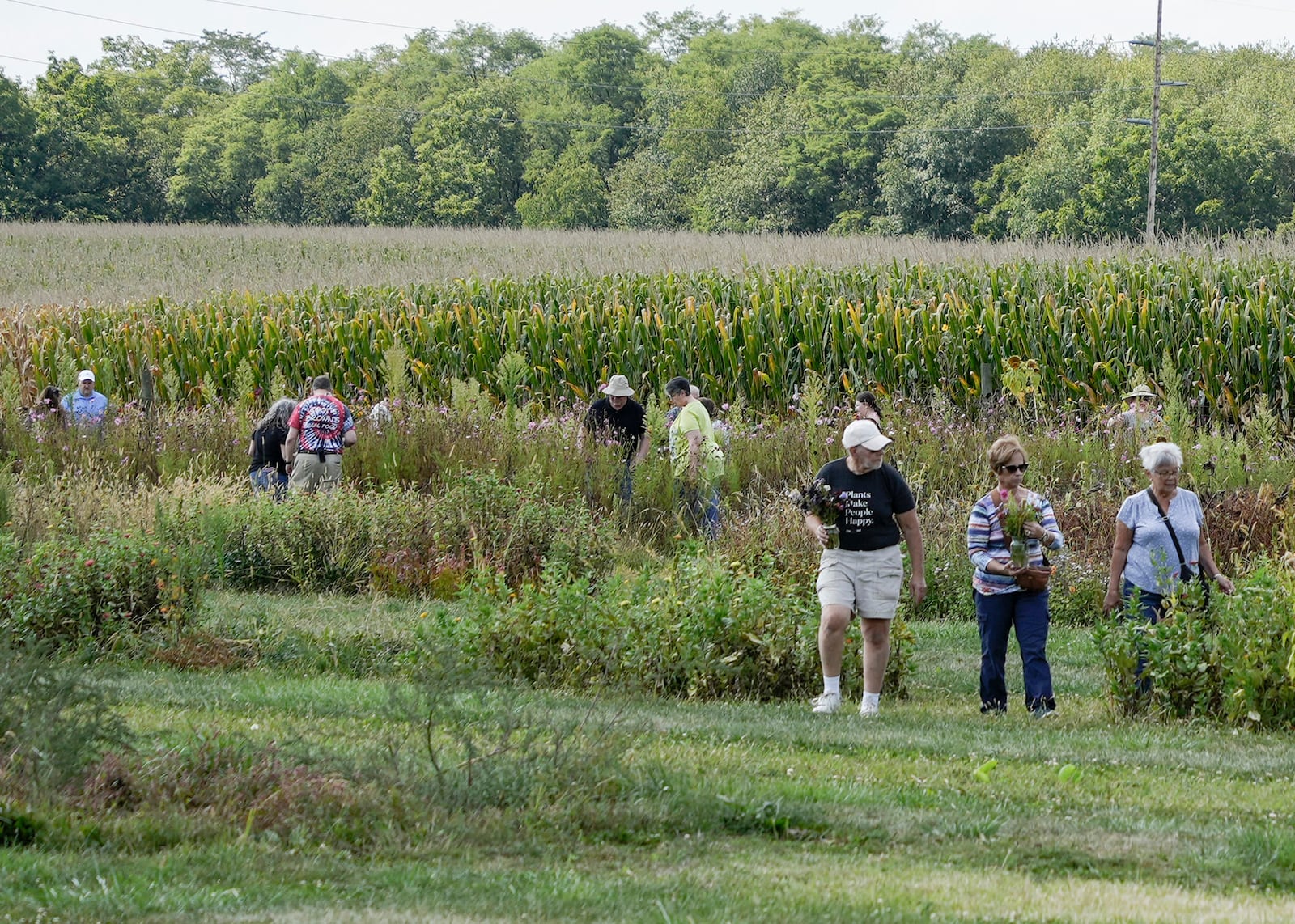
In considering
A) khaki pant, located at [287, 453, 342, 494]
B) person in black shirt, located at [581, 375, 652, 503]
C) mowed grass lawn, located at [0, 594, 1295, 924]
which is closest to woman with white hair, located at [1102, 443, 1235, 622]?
mowed grass lawn, located at [0, 594, 1295, 924]

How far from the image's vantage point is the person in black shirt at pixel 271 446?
15117 mm

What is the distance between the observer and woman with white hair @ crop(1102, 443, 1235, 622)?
326 inches

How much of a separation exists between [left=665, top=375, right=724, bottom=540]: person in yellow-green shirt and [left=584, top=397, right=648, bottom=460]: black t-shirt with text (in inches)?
29.7

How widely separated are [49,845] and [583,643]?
4.11 metres

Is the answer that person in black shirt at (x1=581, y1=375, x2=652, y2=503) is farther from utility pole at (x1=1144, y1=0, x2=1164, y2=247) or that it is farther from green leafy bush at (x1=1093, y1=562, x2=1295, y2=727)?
utility pole at (x1=1144, y1=0, x2=1164, y2=247)

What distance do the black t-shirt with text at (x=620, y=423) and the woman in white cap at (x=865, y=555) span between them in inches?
260

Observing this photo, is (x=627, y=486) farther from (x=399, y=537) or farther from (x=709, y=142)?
(x=709, y=142)

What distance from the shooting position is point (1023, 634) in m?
8.31

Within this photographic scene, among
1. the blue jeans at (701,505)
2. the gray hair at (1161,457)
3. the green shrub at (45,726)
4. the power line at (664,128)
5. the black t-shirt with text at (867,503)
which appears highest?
the power line at (664,128)

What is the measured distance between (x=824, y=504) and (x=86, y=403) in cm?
1232

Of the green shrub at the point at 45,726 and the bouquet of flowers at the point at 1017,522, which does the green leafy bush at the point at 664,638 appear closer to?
the bouquet of flowers at the point at 1017,522

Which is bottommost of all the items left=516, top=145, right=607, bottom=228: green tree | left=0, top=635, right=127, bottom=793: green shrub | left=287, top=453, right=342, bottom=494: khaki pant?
left=287, top=453, right=342, bottom=494: khaki pant

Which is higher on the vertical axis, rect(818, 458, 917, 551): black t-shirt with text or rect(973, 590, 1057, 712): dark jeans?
rect(818, 458, 917, 551): black t-shirt with text

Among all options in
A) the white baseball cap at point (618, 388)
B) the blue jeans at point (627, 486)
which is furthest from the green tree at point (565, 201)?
the blue jeans at point (627, 486)
